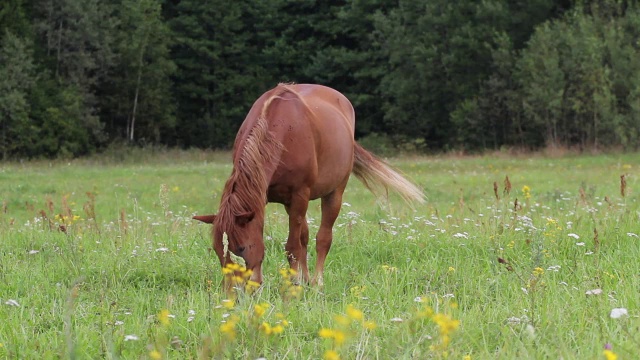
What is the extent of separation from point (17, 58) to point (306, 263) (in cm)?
3237

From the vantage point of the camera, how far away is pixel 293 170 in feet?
17.7

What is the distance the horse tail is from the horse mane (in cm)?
206

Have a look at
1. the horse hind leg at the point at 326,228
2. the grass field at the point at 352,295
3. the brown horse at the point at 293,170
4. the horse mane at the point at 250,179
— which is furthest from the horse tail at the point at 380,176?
the horse mane at the point at 250,179

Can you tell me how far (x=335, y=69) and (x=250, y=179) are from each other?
138 ft

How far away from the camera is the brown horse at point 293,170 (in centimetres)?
454

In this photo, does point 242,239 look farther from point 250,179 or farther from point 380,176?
point 380,176

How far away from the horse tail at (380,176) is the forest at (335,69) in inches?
946

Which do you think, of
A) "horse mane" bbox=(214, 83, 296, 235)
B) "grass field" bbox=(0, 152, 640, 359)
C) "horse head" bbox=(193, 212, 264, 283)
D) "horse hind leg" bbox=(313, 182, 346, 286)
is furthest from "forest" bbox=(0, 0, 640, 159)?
"horse head" bbox=(193, 212, 264, 283)

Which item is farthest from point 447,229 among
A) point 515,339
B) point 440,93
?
point 440,93

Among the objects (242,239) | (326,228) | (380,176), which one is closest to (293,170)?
(326,228)

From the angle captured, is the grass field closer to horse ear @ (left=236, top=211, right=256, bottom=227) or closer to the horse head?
the horse head

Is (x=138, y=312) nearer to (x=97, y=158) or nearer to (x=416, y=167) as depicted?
(x=416, y=167)

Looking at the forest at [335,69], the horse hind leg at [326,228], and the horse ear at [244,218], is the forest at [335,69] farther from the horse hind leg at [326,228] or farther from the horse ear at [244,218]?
the horse ear at [244,218]

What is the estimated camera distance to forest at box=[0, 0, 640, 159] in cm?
3122
